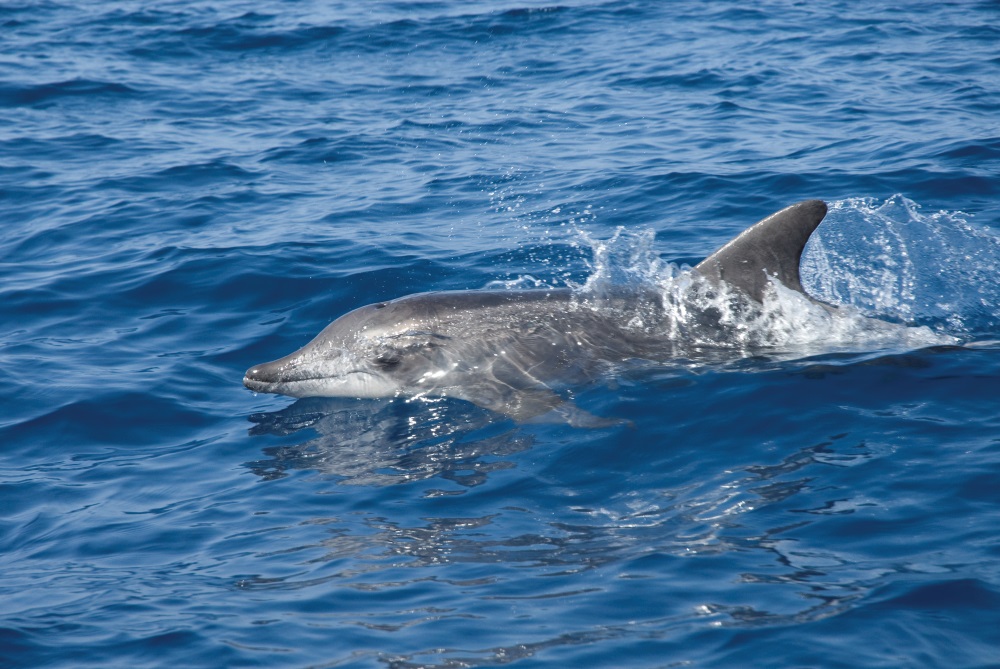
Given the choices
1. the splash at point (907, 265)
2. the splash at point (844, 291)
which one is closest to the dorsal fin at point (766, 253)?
the splash at point (844, 291)

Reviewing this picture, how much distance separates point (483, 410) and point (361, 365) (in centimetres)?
141

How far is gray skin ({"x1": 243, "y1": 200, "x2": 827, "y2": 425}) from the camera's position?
10.6 meters

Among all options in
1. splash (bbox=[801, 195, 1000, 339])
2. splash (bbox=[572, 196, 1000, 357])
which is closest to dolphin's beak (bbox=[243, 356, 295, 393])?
splash (bbox=[572, 196, 1000, 357])

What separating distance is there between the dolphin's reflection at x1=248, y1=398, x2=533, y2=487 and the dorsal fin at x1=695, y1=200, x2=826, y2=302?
2639 millimetres

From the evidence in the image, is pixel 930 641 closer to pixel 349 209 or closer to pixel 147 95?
pixel 349 209

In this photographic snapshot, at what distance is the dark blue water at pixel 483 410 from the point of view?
22.4 ft

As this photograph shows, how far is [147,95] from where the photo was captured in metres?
23.7

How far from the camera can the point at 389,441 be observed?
9.95 m

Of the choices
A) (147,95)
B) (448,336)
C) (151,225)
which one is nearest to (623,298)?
(448,336)

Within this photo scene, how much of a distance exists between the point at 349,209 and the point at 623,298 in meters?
7.05

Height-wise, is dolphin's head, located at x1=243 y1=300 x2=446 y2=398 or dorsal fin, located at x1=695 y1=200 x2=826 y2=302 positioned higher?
dorsal fin, located at x1=695 y1=200 x2=826 y2=302

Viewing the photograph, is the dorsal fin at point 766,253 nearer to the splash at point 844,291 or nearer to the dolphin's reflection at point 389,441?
the splash at point 844,291

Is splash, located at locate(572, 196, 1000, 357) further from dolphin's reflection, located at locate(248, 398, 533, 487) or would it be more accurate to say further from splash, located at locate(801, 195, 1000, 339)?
dolphin's reflection, located at locate(248, 398, 533, 487)

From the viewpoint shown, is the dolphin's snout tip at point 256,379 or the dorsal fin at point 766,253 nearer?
the dorsal fin at point 766,253
